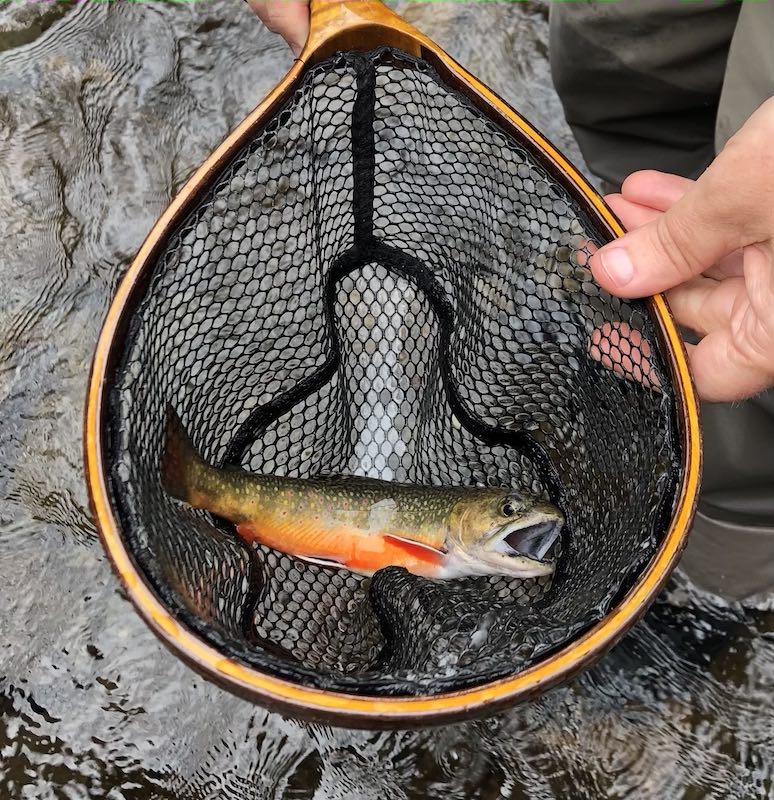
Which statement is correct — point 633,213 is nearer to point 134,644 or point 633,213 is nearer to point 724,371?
point 724,371

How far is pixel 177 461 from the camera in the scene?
154 centimetres

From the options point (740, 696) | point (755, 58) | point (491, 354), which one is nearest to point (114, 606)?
point (491, 354)

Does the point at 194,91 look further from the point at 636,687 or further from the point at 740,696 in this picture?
the point at 740,696

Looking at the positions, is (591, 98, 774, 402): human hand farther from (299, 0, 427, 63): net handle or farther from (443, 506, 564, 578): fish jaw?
(299, 0, 427, 63): net handle

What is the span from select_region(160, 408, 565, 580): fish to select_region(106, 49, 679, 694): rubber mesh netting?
2.1 inches

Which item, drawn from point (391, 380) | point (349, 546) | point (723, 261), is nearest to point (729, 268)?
point (723, 261)

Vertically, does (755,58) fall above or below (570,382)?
above

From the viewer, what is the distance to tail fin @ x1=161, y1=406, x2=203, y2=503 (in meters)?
1.49

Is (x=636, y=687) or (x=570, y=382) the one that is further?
(x=636, y=687)

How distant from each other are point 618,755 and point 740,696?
39 centimetres

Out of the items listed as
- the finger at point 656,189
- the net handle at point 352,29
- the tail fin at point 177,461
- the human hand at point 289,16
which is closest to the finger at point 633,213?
the finger at point 656,189

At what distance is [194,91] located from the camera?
9.28 feet

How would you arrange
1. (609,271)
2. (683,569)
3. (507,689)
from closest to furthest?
(507,689) < (609,271) < (683,569)

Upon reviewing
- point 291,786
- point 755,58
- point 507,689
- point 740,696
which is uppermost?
point 755,58
